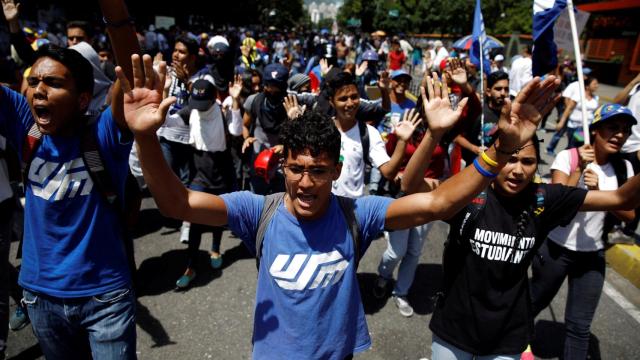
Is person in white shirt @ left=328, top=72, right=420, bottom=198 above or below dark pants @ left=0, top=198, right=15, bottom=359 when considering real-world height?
above

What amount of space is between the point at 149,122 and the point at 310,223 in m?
0.77

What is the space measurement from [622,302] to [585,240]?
6.31 ft

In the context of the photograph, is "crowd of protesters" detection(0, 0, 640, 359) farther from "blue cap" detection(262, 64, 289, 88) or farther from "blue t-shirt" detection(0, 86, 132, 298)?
"blue cap" detection(262, 64, 289, 88)

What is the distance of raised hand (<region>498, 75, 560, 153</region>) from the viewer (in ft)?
5.19

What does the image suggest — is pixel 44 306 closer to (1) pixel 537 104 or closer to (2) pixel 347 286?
(2) pixel 347 286

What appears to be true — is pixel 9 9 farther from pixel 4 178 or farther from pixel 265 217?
pixel 265 217

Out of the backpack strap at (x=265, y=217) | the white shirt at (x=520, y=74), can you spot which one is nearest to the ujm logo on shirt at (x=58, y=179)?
the backpack strap at (x=265, y=217)

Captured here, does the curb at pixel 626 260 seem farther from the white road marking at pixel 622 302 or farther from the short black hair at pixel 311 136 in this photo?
the short black hair at pixel 311 136

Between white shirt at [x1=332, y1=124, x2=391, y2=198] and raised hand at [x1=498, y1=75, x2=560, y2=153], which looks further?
white shirt at [x1=332, y1=124, x2=391, y2=198]

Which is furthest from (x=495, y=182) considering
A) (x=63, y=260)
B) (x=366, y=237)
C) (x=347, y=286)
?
(x=63, y=260)

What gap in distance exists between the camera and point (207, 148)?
4121mm

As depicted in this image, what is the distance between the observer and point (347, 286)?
1.81 metres

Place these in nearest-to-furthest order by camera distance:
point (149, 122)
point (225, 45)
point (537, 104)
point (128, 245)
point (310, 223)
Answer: point (149, 122), point (537, 104), point (310, 223), point (128, 245), point (225, 45)

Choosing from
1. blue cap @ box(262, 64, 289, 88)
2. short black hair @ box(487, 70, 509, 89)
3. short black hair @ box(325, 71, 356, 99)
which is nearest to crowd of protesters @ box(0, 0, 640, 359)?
short black hair @ box(325, 71, 356, 99)
